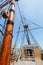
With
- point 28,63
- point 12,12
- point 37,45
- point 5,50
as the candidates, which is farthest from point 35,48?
point 5,50

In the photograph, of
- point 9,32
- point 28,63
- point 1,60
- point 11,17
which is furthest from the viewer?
point 28,63

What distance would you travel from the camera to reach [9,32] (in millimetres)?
7977

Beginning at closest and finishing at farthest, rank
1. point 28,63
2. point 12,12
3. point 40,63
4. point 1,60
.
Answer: point 1,60 → point 12,12 → point 28,63 → point 40,63

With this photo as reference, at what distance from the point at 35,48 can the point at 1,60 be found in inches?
632

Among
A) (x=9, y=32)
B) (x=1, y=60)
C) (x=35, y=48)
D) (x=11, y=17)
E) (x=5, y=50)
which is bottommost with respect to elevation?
(x=1, y=60)

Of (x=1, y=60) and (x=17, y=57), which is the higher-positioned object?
(x=17, y=57)

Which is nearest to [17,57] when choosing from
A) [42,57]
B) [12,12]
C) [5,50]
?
[42,57]

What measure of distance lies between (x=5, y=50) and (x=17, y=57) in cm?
1417

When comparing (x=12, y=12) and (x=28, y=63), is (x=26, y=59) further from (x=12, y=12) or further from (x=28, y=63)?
(x=12, y=12)

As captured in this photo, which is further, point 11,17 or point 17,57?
point 17,57

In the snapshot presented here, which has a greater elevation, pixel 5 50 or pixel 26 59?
pixel 26 59

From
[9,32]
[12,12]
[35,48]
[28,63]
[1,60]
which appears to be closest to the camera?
[1,60]

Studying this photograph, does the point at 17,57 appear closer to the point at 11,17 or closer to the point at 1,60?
the point at 11,17

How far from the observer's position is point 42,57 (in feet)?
76.0
